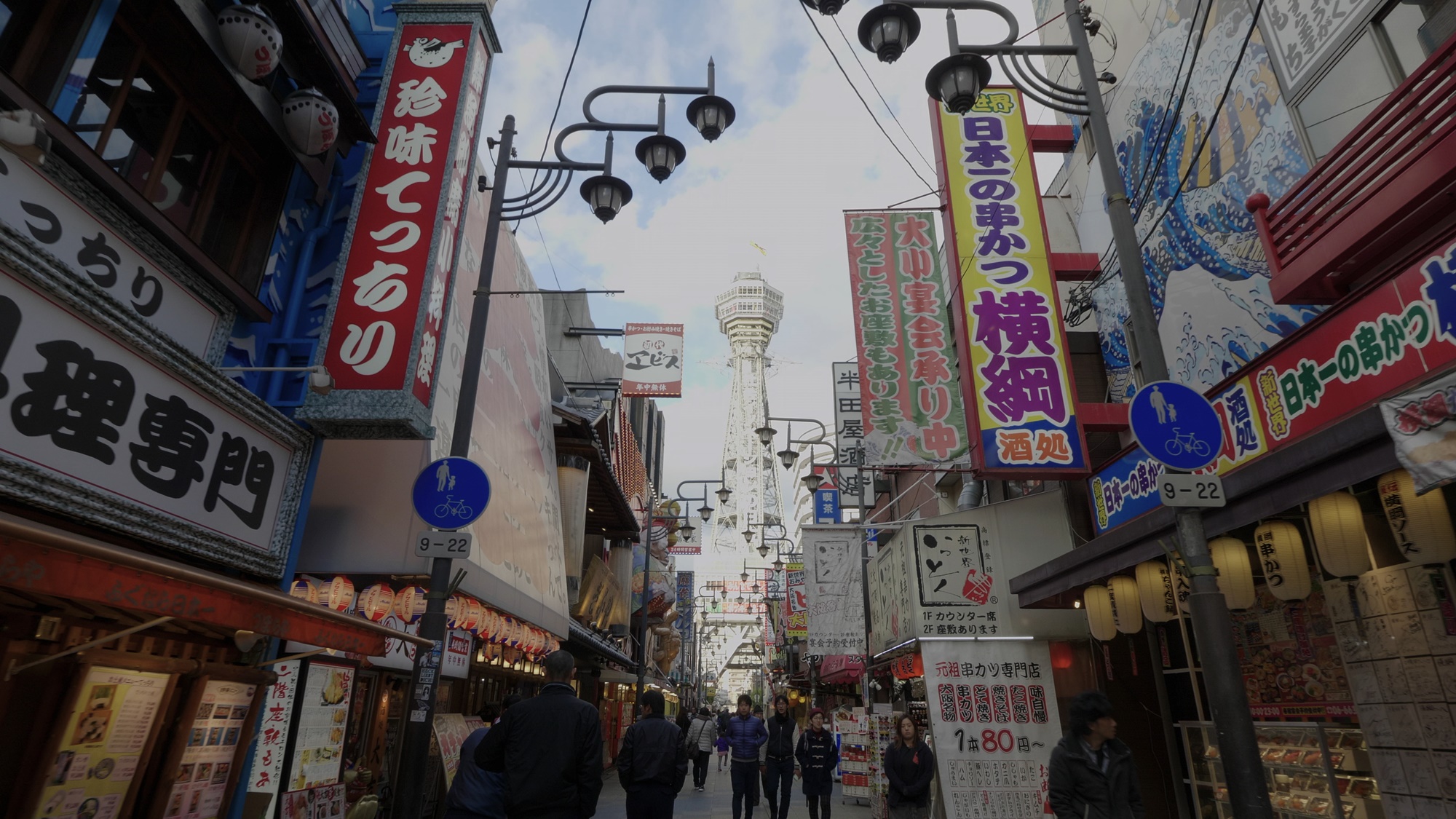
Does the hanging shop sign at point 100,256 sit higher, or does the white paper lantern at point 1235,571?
the hanging shop sign at point 100,256

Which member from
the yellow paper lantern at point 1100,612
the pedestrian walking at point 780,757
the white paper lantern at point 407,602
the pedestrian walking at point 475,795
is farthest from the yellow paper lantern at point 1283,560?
the white paper lantern at point 407,602

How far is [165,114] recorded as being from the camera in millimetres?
6547

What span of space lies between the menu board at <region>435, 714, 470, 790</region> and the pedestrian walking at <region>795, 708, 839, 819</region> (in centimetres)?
555

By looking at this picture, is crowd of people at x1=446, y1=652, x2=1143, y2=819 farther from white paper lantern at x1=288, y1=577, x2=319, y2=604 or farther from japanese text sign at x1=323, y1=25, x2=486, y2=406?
japanese text sign at x1=323, y1=25, x2=486, y2=406

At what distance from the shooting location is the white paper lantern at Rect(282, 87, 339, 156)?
289 inches

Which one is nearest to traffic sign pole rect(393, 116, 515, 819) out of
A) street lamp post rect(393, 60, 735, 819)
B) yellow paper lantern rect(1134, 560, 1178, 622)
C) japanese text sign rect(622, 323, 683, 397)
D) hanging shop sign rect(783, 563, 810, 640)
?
street lamp post rect(393, 60, 735, 819)

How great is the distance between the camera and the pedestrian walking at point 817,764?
1221 cm

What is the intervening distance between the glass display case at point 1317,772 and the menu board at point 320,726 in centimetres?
919

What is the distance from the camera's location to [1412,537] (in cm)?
594

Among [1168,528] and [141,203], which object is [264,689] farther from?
[1168,528]

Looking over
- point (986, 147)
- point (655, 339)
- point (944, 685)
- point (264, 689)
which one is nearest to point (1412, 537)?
point (944, 685)

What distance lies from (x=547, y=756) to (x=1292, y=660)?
839 cm

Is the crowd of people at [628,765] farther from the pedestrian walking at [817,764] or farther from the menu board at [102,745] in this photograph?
the pedestrian walking at [817,764]

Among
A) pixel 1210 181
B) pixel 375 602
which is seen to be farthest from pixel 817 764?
pixel 1210 181
